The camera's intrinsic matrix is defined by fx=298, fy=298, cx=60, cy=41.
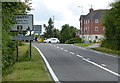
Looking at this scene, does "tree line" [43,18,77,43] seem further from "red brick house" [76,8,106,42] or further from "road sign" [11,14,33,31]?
"road sign" [11,14,33,31]

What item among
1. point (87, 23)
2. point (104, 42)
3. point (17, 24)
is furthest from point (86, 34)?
point (17, 24)

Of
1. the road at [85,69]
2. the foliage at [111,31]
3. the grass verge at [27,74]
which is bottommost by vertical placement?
the road at [85,69]

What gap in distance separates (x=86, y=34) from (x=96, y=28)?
4.75 metres

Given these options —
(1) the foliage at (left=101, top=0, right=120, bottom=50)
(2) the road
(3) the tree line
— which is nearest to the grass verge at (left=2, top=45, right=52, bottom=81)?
(2) the road

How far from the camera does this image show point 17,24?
64.4 ft

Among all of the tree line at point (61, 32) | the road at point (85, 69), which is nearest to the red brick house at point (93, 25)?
the tree line at point (61, 32)

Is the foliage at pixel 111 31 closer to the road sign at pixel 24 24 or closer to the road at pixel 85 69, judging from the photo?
the road at pixel 85 69

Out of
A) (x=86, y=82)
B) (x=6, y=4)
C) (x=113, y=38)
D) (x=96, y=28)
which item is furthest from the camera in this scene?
(x=96, y=28)

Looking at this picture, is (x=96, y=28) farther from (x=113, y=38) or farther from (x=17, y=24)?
(x=17, y=24)

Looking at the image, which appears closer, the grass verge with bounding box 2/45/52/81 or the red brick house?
the grass verge with bounding box 2/45/52/81

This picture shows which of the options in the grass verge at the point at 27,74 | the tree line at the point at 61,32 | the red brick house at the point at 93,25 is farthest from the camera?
the red brick house at the point at 93,25

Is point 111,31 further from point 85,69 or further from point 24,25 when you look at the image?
point 85,69

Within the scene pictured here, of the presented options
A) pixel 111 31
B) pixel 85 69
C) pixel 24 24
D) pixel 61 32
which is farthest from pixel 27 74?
pixel 61 32

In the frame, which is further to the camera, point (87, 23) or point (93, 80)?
→ point (87, 23)
